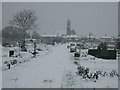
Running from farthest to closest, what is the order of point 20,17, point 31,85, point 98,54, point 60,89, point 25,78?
point 20,17
point 98,54
point 25,78
point 31,85
point 60,89

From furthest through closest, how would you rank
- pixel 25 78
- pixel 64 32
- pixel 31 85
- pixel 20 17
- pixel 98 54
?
1. pixel 64 32
2. pixel 20 17
3. pixel 98 54
4. pixel 25 78
5. pixel 31 85

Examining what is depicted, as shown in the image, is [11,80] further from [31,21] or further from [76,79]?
[31,21]

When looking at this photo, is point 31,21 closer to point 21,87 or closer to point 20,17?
point 20,17

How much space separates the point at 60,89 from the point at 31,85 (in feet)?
6.13

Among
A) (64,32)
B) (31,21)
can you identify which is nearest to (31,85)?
(31,21)

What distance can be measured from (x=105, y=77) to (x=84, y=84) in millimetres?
2908

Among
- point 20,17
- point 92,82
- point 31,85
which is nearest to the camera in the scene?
point 31,85

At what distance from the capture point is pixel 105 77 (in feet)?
50.5

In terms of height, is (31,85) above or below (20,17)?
below

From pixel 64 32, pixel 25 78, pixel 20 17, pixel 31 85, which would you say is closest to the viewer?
pixel 31 85

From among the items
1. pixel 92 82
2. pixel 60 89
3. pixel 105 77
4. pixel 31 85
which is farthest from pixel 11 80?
pixel 105 77

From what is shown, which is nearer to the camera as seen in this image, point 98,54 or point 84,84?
point 84,84

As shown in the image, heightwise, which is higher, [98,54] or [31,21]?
[31,21]

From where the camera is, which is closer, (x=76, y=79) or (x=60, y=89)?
(x=60, y=89)
